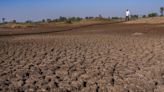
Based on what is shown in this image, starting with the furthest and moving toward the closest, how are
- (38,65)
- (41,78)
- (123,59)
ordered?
1. (123,59)
2. (38,65)
3. (41,78)

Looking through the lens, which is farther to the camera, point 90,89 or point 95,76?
point 95,76

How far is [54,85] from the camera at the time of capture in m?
6.76

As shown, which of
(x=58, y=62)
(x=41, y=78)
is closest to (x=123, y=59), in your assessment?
(x=58, y=62)

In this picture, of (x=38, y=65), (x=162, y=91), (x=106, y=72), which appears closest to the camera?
(x=162, y=91)

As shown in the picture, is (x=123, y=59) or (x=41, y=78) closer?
(x=41, y=78)

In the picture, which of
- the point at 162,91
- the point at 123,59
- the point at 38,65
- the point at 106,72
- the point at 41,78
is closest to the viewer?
the point at 162,91

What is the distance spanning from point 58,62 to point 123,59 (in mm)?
1877

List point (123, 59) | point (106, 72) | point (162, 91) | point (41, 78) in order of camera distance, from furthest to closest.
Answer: point (123, 59) < point (106, 72) < point (41, 78) < point (162, 91)

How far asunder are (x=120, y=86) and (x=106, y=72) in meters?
1.32

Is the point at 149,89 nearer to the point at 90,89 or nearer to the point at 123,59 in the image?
the point at 90,89

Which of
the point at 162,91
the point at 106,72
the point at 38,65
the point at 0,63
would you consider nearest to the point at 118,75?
the point at 106,72

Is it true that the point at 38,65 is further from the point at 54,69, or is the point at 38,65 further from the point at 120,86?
the point at 120,86

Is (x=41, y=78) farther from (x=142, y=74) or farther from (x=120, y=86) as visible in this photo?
(x=142, y=74)

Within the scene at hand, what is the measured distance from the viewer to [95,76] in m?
7.65
